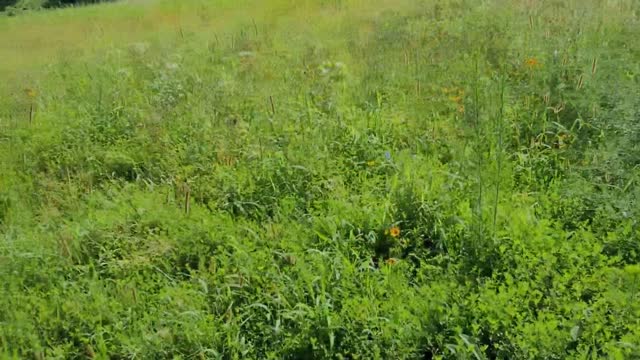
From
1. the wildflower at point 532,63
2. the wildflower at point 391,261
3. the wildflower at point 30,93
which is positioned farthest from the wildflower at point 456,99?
the wildflower at point 30,93

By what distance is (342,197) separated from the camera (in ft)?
12.3

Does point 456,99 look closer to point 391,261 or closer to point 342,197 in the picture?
point 342,197

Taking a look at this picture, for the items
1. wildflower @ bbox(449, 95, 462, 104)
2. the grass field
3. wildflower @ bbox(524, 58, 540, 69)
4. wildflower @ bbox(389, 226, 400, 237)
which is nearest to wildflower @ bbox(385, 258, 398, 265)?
the grass field

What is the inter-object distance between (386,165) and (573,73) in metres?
1.96

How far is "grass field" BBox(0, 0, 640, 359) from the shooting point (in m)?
2.70

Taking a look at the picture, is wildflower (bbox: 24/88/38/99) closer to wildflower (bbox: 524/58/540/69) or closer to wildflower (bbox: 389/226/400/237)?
wildflower (bbox: 389/226/400/237)

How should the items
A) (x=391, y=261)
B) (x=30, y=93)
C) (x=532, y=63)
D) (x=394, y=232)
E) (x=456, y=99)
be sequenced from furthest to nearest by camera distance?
(x=30, y=93)
(x=532, y=63)
(x=456, y=99)
(x=394, y=232)
(x=391, y=261)

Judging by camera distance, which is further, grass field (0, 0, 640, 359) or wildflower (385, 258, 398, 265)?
wildflower (385, 258, 398, 265)

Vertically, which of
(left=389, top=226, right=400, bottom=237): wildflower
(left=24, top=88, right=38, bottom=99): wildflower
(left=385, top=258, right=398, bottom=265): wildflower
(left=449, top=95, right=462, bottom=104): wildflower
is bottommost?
(left=385, top=258, right=398, bottom=265): wildflower

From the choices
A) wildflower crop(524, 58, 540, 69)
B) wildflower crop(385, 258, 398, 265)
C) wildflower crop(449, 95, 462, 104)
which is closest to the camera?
wildflower crop(385, 258, 398, 265)

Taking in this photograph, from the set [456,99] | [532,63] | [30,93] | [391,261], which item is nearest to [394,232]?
[391,261]

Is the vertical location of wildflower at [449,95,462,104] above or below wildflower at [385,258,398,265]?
above

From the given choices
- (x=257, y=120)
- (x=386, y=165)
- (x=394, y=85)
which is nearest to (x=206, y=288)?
(x=386, y=165)

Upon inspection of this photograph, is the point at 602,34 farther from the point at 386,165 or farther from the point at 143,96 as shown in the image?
the point at 143,96
